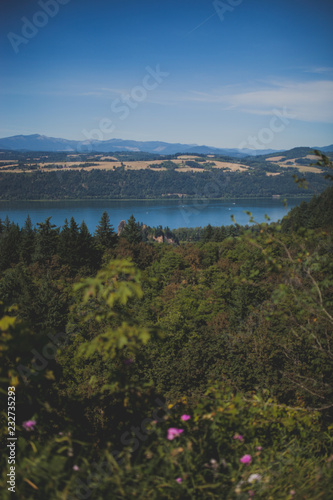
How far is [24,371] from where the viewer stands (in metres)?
2.80

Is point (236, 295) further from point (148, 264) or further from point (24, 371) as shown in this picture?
point (24, 371)

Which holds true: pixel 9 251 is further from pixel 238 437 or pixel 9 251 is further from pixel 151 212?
pixel 151 212

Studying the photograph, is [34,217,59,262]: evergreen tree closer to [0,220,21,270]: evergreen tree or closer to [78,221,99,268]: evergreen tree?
[0,220,21,270]: evergreen tree

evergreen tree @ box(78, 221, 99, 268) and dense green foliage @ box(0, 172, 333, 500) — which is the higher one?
dense green foliage @ box(0, 172, 333, 500)

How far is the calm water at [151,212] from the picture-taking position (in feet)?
431

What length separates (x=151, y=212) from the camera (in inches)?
6540

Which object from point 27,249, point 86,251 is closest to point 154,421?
point 86,251

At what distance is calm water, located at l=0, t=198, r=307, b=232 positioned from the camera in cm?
13138

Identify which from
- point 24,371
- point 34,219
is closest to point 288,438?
point 24,371

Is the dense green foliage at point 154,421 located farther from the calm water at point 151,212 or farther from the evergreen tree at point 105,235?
the calm water at point 151,212

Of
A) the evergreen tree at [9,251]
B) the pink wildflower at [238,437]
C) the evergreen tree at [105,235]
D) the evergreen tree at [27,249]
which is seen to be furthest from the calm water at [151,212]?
the pink wildflower at [238,437]

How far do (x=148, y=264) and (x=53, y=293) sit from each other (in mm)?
14638

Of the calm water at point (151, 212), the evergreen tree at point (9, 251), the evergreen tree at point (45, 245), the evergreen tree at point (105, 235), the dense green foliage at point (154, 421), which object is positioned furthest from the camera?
the calm water at point (151, 212)

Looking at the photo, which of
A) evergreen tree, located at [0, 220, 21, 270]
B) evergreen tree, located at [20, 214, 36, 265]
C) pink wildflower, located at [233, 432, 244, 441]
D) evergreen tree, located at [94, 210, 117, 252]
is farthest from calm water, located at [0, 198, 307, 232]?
pink wildflower, located at [233, 432, 244, 441]
